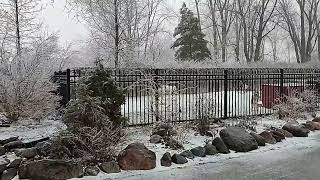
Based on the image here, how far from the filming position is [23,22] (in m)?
12.6

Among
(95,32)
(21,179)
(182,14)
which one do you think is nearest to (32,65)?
(21,179)

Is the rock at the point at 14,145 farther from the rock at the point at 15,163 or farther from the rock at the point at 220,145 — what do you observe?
the rock at the point at 220,145

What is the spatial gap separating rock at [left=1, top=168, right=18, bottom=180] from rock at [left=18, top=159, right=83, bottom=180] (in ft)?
0.31

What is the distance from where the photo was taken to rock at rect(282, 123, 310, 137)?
974 cm

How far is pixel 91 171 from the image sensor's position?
6.37 m

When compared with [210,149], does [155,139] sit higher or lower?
higher

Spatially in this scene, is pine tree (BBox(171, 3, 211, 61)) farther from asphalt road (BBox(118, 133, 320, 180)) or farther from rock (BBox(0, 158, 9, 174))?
rock (BBox(0, 158, 9, 174))

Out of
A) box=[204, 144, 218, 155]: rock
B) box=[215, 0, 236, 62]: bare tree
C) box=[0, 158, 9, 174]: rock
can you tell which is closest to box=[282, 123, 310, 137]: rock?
box=[204, 144, 218, 155]: rock

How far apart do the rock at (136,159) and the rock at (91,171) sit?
518 millimetres

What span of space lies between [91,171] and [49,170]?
73 centimetres

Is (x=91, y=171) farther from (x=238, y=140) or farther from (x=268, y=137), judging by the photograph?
(x=268, y=137)

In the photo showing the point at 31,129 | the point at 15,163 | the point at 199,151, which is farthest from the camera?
the point at 31,129

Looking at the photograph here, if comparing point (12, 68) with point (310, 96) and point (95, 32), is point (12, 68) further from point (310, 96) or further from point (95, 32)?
point (95, 32)

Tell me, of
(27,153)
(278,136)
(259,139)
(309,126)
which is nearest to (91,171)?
(27,153)
